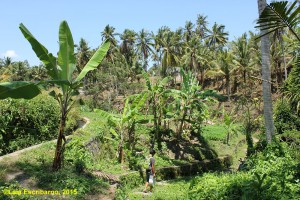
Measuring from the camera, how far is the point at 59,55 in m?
8.90

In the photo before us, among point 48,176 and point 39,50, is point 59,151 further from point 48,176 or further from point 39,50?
point 39,50

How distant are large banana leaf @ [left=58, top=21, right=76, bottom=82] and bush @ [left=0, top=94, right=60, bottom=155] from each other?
3.52m

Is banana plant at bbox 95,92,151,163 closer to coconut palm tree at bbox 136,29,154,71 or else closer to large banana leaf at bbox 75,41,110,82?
large banana leaf at bbox 75,41,110,82

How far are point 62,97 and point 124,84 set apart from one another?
106ft

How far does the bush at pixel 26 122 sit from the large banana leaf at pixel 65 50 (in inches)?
139

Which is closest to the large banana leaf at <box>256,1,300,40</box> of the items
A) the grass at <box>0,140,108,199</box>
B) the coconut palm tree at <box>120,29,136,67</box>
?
the grass at <box>0,140,108,199</box>

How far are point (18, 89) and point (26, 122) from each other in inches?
242

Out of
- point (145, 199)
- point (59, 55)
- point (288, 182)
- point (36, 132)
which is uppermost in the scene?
point (59, 55)

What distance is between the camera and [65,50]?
888cm

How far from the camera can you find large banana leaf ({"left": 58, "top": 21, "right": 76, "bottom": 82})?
877 cm

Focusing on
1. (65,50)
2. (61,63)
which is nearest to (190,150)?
(61,63)

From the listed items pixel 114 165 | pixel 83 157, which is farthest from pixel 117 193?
pixel 114 165

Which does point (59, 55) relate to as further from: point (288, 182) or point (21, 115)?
point (288, 182)

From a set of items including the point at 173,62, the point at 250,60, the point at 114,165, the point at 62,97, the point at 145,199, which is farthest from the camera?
the point at 250,60
